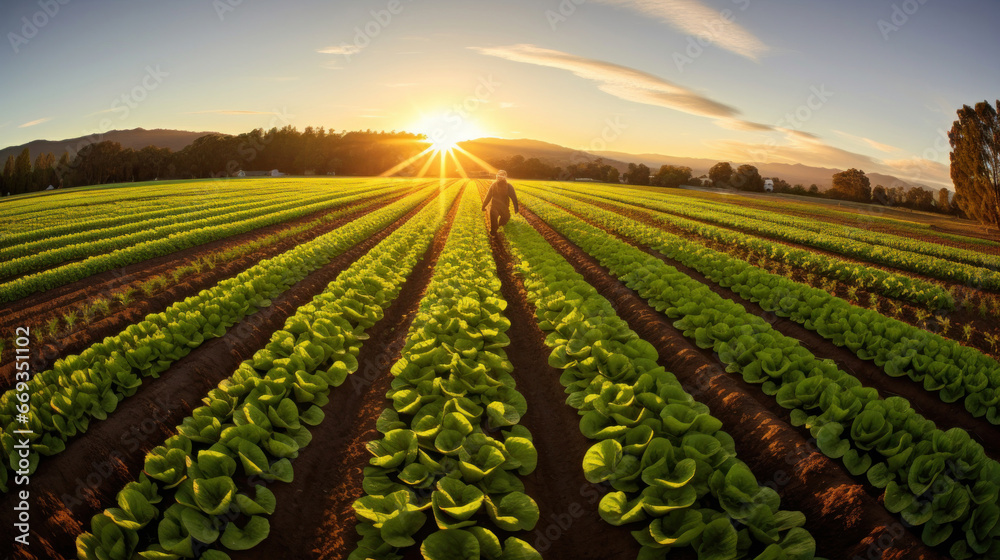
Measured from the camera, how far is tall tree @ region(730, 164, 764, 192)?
75.5 m

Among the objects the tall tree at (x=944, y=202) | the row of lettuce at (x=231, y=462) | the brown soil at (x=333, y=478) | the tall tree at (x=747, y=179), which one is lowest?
the brown soil at (x=333, y=478)

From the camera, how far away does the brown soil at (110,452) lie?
3.49 metres

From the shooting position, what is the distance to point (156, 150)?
9125 cm

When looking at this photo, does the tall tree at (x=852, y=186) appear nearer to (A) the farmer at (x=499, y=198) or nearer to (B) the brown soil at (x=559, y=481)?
(A) the farmer at (x=499, y=198)

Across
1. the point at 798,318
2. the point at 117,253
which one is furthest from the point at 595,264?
the point at 117,253

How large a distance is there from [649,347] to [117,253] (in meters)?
16.9

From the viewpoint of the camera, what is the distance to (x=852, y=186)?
7175cm

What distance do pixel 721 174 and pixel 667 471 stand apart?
98438 millimetres

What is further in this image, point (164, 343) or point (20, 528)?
point (164, 343)

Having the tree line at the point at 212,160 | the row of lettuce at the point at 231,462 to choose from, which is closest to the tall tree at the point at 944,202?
the row of lettuce at the point at 231,462

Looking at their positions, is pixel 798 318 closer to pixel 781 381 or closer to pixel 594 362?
pixel 781 381

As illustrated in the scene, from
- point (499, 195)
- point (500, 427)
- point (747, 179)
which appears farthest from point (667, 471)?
point (747, 179)

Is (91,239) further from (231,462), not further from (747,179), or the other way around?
(747,179)

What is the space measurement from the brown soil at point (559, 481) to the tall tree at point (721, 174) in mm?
91464
